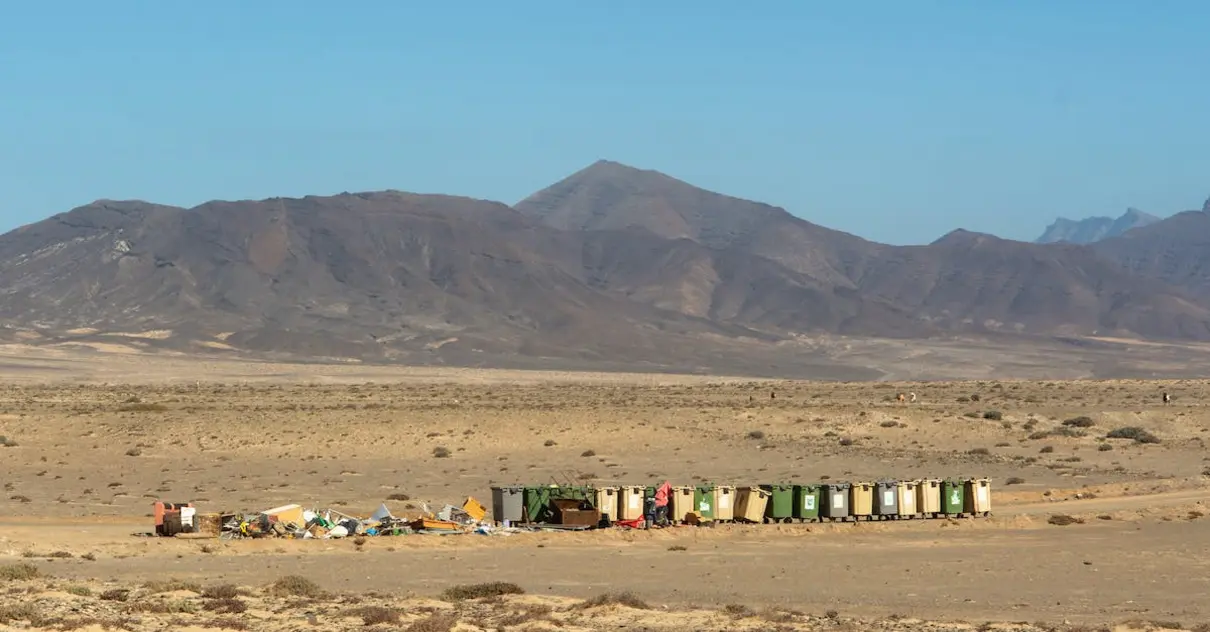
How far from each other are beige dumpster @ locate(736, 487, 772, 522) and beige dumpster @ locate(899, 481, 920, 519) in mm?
2932

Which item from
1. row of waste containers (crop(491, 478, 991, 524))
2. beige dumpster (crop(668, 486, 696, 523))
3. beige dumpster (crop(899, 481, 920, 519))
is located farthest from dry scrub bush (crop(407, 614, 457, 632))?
beige dumpster (crop(899, 481, 920, 519))

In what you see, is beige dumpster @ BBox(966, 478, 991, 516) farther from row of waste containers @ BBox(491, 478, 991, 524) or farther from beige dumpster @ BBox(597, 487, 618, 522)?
beige dumpster @ BBox(597, 487, 618, 522)

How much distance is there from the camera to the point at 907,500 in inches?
1300

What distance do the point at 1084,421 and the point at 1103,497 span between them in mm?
21593

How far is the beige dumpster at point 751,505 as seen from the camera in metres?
31.7

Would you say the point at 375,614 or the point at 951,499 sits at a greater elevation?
the point at 951,499

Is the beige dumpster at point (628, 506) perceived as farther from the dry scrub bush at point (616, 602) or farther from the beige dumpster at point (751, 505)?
the dry scrub bush at point (616, 602)

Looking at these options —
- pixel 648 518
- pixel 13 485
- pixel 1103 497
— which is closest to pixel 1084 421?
pixel 1103 497

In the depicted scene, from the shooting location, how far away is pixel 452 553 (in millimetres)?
27766

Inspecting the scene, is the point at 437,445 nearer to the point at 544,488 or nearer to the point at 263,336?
the point at 544,488

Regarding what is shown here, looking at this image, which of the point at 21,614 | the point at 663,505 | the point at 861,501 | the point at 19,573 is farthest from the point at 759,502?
the point at 21,614

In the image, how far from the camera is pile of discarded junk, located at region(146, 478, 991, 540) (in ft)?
96.2

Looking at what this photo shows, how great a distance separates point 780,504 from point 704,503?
1612 mm

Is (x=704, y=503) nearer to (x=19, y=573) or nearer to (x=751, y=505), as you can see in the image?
(x=751, y=505)
